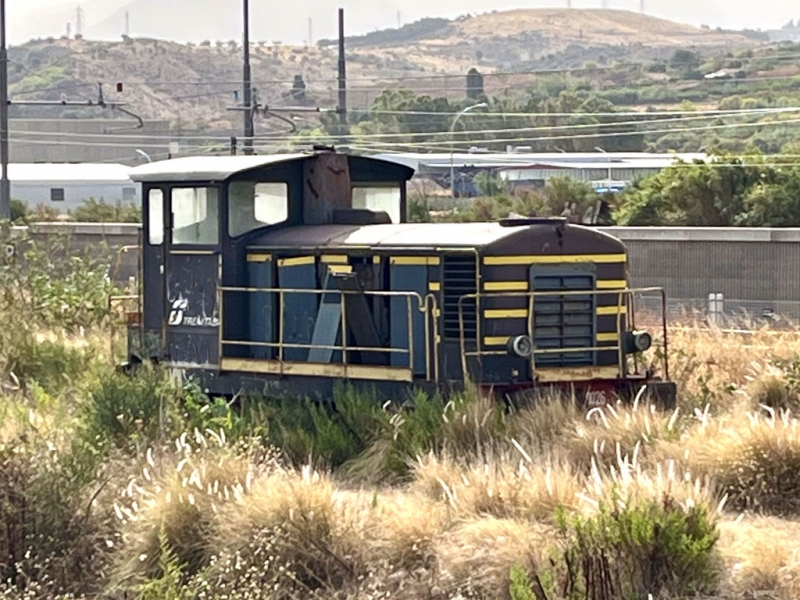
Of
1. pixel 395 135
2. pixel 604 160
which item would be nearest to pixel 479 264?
pixel 604 160

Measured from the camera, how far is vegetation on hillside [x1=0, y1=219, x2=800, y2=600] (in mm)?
9719

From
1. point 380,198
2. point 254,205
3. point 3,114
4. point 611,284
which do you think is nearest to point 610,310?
point 611,284

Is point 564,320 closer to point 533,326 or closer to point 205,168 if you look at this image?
point 533,326

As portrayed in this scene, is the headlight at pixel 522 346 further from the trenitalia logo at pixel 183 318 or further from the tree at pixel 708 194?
the tree at pixel 708 194

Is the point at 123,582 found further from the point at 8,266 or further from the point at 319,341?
the point at 8,266

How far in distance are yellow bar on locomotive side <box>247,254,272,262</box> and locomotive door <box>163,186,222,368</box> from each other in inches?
11.9

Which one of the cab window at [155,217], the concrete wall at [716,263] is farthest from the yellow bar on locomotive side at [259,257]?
the concrete wall at [716,263]

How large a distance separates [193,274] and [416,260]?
263 cm

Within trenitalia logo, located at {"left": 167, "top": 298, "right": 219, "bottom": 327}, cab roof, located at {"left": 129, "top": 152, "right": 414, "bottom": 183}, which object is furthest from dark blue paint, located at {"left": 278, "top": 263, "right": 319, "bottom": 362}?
cab roof, located at {"left": 129, "top": 152, "right": 414, "bottom": 183}

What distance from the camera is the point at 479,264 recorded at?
1408cm

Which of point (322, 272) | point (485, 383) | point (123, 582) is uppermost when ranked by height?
point (322, 272)

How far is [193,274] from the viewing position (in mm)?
15852

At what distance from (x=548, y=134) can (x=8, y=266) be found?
75511mm

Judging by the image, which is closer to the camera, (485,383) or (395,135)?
(485,383)
